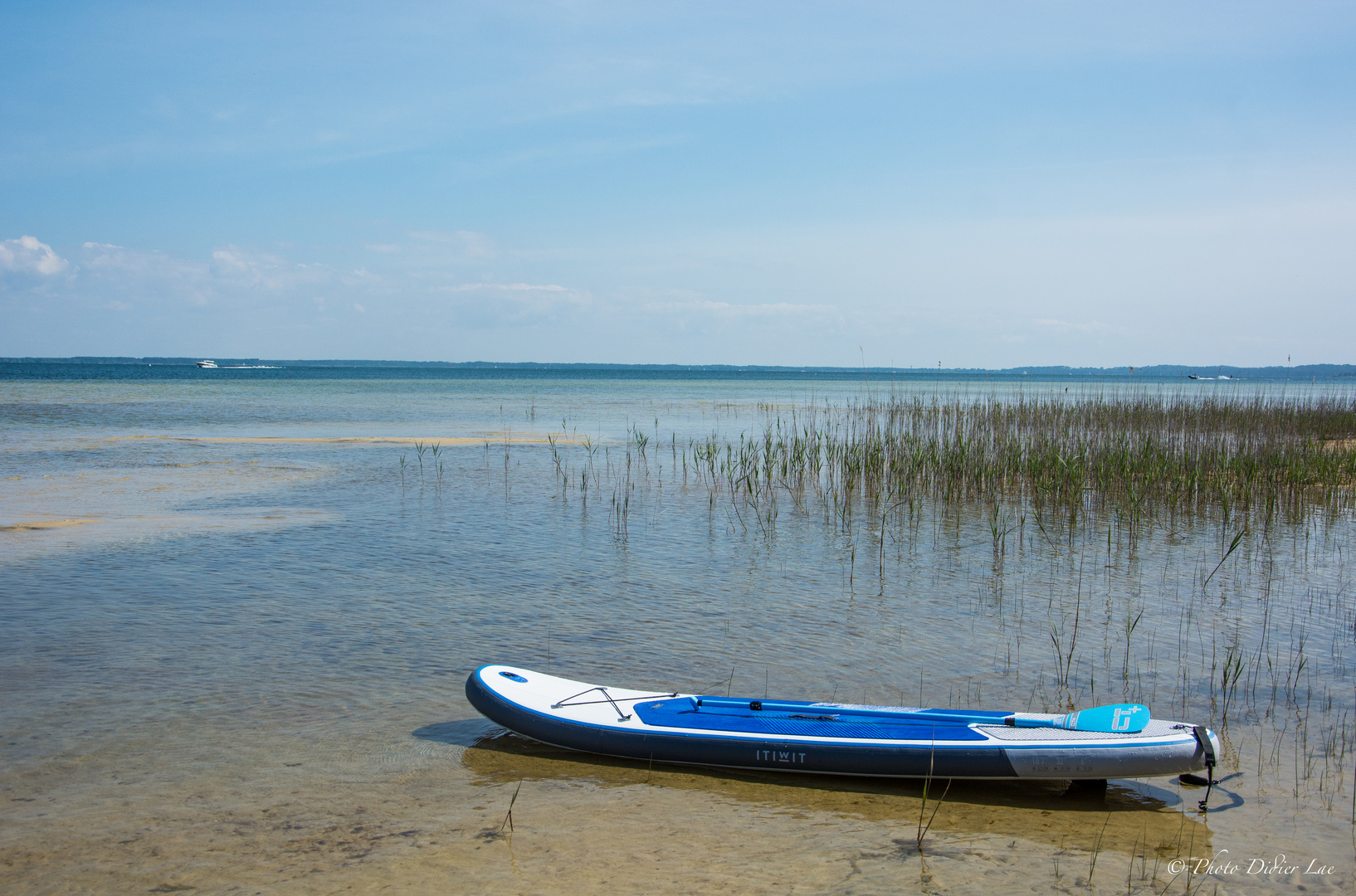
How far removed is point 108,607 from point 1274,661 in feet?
→ 28.6

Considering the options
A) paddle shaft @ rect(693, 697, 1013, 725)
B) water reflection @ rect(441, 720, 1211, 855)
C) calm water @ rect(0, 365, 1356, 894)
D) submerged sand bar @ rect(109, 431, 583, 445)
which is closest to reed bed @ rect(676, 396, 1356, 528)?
calm water @ rect(0, 365, 1356, 894)

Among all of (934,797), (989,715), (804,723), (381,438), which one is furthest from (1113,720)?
(381,438)

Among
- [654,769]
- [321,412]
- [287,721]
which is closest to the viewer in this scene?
[654,769]

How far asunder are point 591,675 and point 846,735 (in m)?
2.01

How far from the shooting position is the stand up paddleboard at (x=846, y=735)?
3.98 metres

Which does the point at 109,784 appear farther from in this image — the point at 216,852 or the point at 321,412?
the point at 321,412

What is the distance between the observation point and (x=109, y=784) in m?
4.08

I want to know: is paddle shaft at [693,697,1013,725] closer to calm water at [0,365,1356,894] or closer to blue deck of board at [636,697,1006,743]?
blue deck of board at [636,697,1006,743]

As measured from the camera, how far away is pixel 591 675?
5.66 meters

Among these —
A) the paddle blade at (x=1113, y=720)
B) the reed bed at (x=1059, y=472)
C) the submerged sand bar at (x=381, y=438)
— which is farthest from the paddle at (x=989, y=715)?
the submerged sand bar at (x=381, y=438)

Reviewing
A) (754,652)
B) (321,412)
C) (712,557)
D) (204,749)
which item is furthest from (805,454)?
(321,412)

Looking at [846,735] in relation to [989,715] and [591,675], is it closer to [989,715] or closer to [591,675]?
[989,715]

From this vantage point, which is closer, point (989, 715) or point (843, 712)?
point (989, 715)

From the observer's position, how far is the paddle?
160 inches
